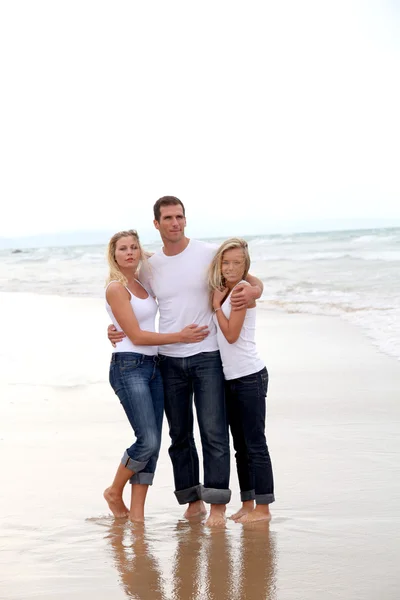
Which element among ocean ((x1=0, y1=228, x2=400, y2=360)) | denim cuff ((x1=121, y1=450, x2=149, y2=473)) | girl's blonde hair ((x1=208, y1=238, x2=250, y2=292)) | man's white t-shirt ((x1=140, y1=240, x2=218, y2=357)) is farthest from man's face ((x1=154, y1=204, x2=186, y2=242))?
ocean ((x1=0, y1=228, x2=400, y2=360))

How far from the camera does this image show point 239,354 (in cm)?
444

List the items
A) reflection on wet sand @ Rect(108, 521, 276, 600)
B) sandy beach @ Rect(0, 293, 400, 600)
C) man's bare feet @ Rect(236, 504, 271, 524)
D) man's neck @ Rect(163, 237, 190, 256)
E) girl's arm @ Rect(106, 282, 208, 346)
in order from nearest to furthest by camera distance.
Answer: reflection on wet sand @ Rect(108, 521, 276, 600)
sandy beach @ Rect(0, 293, 400, 600)
man's bare feet @ Rect(236, 504, 271, 524)
girl's arm @ Rect(106, 282, 208, 346)
man's neck @ Rect(163, 237, 190, 256)

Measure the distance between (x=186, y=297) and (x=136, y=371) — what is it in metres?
0.49

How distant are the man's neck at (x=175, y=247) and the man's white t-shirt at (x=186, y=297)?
1.9 inches

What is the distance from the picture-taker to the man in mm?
4453

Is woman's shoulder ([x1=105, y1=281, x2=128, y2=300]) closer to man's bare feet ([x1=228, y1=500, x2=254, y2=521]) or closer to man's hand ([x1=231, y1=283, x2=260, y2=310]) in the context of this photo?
man's hand ([x1=231, y1=283, x2=260, y2=310])

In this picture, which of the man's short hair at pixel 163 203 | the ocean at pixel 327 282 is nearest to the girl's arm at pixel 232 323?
the man's short hair at pixel 163 203

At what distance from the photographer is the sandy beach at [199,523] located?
3.34 metres

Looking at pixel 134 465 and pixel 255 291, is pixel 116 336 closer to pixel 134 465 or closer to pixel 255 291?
pixel 134 465

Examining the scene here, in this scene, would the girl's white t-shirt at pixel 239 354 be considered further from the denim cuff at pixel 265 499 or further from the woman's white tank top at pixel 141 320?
the denim cuff at pixel 265 499

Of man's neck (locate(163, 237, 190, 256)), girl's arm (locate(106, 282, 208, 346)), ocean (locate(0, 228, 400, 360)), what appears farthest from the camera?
ocean (locate(0, 228, 400, 360))

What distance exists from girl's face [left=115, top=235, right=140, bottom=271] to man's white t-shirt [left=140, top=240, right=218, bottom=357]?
0.17 meters

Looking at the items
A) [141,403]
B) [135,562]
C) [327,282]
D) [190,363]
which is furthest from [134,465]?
[327,282]

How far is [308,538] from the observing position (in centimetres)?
388
